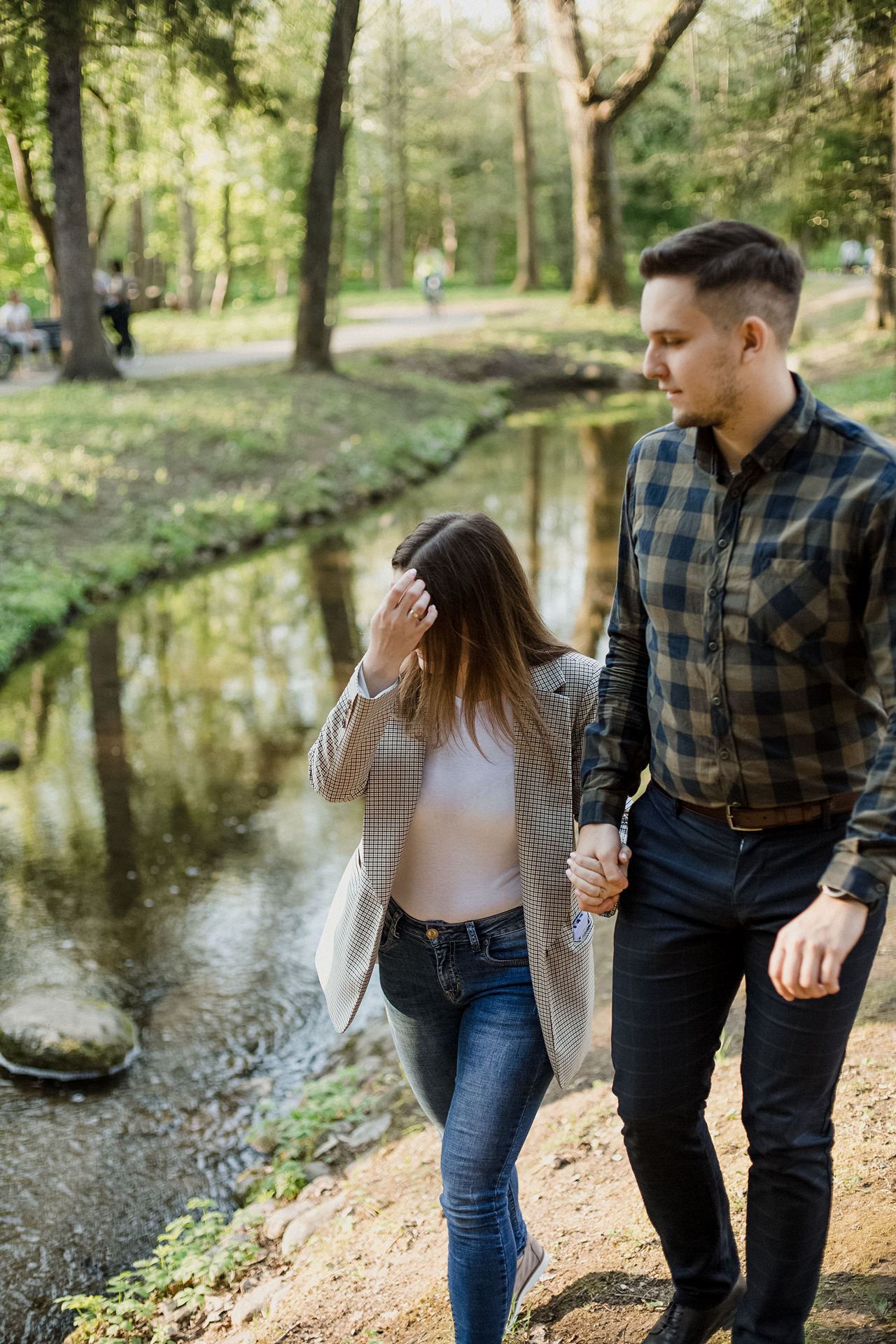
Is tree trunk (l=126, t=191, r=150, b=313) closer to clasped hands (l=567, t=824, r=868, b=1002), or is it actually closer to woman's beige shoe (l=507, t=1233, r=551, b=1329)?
woman's beige shoe (l=507, t=1233, r=551, b=1329)

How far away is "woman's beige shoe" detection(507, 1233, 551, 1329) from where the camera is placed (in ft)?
9.46

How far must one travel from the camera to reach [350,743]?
107 inches

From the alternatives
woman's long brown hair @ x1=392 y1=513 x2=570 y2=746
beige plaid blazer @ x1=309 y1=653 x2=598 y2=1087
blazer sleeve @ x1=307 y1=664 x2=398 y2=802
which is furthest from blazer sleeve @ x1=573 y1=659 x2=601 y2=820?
blazer sleeve @ x1=307 y1=664 x2=398 y2=802

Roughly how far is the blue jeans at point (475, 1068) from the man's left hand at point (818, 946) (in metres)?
0.81

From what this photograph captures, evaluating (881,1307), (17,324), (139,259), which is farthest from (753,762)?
(139,259)

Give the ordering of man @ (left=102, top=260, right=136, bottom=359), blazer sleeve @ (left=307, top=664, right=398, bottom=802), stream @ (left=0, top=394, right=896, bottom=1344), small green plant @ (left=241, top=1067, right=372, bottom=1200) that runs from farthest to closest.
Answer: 1. man @ (left=102, top=260, right=136, bottom=359)
2. stream @ (left=0, top=394, right=896, bottom=1344)
3. small green plant @ (left=241, top=1067, right=372, bottom=1200)
4. blazer sleeve @ (left=307, top=664, right=398, bottom=802)

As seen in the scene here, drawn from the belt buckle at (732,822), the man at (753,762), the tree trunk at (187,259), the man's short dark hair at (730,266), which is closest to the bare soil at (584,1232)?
the man at (753,762)

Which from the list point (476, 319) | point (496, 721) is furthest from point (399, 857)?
point (476, 319)

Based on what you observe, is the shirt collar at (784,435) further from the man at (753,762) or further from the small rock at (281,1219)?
the small rock at (281,1219)

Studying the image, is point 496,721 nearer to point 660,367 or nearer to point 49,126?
point 660,367

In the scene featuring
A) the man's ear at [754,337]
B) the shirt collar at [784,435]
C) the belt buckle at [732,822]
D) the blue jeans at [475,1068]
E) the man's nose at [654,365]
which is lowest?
the blue jeans at [475,1068]

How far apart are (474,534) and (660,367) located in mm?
643

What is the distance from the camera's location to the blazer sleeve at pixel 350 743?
2.69 m

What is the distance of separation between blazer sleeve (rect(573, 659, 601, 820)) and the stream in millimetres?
1994
